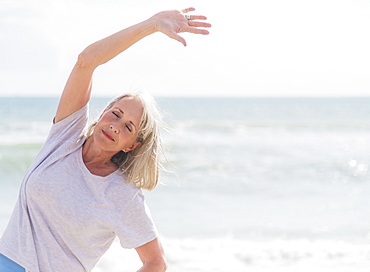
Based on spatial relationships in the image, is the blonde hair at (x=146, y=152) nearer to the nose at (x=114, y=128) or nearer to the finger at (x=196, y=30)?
the nose at (x=114, y=128)

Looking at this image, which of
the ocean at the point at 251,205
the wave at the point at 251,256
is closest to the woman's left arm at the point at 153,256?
the ocean at the point at 251,205

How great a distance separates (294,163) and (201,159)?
8.29ft

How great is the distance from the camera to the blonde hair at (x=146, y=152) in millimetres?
2656

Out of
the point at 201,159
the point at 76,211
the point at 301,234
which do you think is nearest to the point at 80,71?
the point at 76,211

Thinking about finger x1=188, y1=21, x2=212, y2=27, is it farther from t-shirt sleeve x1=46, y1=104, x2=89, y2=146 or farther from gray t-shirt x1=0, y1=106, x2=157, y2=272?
gray t-shirt x1=0, y1=106, x2=157, y2=272

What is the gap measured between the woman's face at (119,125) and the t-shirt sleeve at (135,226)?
0.26 m

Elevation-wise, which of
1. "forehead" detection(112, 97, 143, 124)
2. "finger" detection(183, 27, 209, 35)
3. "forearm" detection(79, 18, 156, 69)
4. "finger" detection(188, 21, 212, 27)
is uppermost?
"finger" detection(188, 21, 212, 27)

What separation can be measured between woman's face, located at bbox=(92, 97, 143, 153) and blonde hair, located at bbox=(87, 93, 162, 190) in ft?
0.09

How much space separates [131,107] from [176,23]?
0.42m

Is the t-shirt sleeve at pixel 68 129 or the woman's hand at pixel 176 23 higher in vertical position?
the woman's hand at pixel 176 23

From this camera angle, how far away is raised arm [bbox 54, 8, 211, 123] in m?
2.55

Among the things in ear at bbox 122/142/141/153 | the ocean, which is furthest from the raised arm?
the ocean

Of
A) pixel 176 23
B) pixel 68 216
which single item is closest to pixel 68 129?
pixel 68 216

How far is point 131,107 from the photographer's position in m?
2.65
